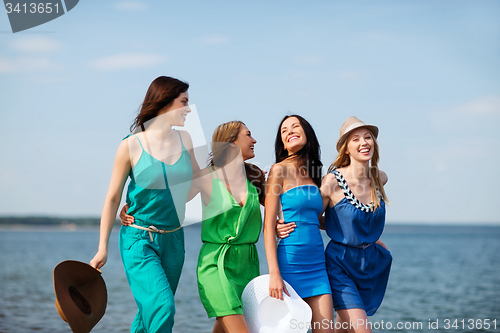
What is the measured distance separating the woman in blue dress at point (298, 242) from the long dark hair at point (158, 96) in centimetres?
100

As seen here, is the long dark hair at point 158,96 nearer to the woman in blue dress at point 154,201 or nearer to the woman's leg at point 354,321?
the woman in blue dress at point 154,201

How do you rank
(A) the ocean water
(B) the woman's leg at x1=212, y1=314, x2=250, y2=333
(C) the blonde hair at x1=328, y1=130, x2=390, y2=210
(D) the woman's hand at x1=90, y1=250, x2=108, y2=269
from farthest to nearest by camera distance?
(A) the ocean water → (C) the blonde hair at x1=328, y1=130, x2=390, y2=210 → (B) the woman's leg at x1=212, y1=314, x2=250, y2=333 → (D) the woman's hand at x1=90, y1=250, x2=108, y2=269

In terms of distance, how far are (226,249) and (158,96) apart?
4.25 ft

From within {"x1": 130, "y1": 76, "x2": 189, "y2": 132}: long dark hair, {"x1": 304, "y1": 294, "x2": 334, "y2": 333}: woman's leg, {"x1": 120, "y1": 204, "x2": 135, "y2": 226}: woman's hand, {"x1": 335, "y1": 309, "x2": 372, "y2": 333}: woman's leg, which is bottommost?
{"x1": 335, "y1": 309, "x2": 372, "y2": 333}: woman's leg

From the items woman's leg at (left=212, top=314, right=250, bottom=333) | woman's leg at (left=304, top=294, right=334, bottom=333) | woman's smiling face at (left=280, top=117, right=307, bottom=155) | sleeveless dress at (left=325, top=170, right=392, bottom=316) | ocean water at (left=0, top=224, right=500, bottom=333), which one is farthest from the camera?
ocean water at (left=0, top=224, right=500, bottom=333)

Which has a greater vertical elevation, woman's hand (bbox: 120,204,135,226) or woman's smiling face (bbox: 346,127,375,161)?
woman's smiling face (bbox: 346,127,375,161)

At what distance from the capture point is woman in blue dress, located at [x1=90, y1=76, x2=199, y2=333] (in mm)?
3260

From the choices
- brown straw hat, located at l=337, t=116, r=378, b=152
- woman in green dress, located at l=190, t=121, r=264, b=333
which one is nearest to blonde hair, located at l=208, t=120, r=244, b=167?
woman in green dress, located at l=190, t=121, r=264, b=333

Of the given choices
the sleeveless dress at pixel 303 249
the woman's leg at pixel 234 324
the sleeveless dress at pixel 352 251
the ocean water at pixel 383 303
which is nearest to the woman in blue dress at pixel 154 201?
the woman's leg at pixel 234 324

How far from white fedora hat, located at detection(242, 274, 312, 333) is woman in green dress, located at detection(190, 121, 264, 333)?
9 cm

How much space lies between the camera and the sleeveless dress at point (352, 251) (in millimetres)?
3672

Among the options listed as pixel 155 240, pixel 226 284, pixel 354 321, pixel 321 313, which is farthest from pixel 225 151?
pixel 354 321

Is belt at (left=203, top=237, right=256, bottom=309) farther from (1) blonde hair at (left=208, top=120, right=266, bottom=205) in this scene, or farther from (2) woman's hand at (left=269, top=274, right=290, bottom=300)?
(1) blonde hair at (left=208, top=120, right=266, bottom=205)

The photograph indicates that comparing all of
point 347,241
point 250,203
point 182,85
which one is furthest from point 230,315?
point 182,85
